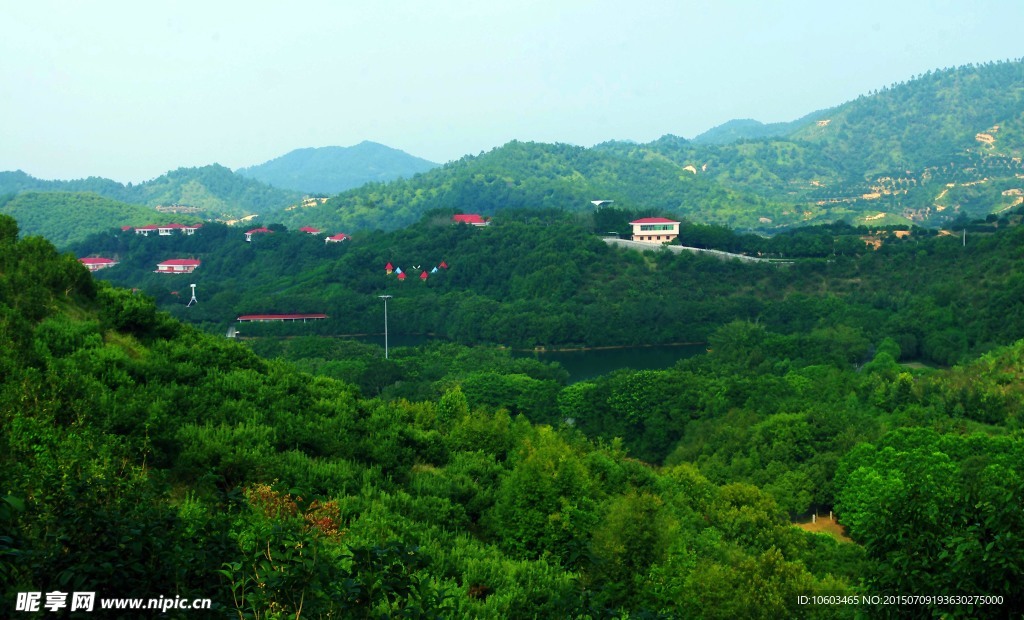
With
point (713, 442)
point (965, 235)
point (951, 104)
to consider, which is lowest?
point (713, 442)

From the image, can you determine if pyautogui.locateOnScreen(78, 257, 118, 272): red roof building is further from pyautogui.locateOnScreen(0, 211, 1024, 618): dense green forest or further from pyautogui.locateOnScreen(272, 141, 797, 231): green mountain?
pyautogui.locateOnScreen(0, 211, 1024, 618): dense green forest

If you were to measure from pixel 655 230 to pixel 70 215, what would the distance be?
65.3 metres

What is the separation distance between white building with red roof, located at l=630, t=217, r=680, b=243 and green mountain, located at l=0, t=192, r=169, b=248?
153ft

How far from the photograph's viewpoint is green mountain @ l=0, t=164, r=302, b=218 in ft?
461

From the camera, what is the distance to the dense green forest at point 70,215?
3430 inches

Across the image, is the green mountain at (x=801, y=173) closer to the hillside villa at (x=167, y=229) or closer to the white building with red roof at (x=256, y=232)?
the hillside villa at (x=167, y=229)

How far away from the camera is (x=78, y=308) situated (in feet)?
37.9

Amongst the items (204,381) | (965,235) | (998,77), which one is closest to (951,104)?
(998,77)

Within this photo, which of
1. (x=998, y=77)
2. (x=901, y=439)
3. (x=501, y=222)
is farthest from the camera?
(x=998, y=77)

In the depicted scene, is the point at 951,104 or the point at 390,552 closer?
the point at 390,552

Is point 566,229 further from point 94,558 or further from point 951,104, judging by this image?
point 951,104

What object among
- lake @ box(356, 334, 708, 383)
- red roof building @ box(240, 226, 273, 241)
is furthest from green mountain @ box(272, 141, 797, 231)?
lake @ box(356, 334, 708, 383)

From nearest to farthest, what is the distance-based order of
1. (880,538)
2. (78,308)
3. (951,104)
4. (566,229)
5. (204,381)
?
(880,538) < (204,381) < (78,308) < (566,229) < (951,104)

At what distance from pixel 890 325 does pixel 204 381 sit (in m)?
33.1
